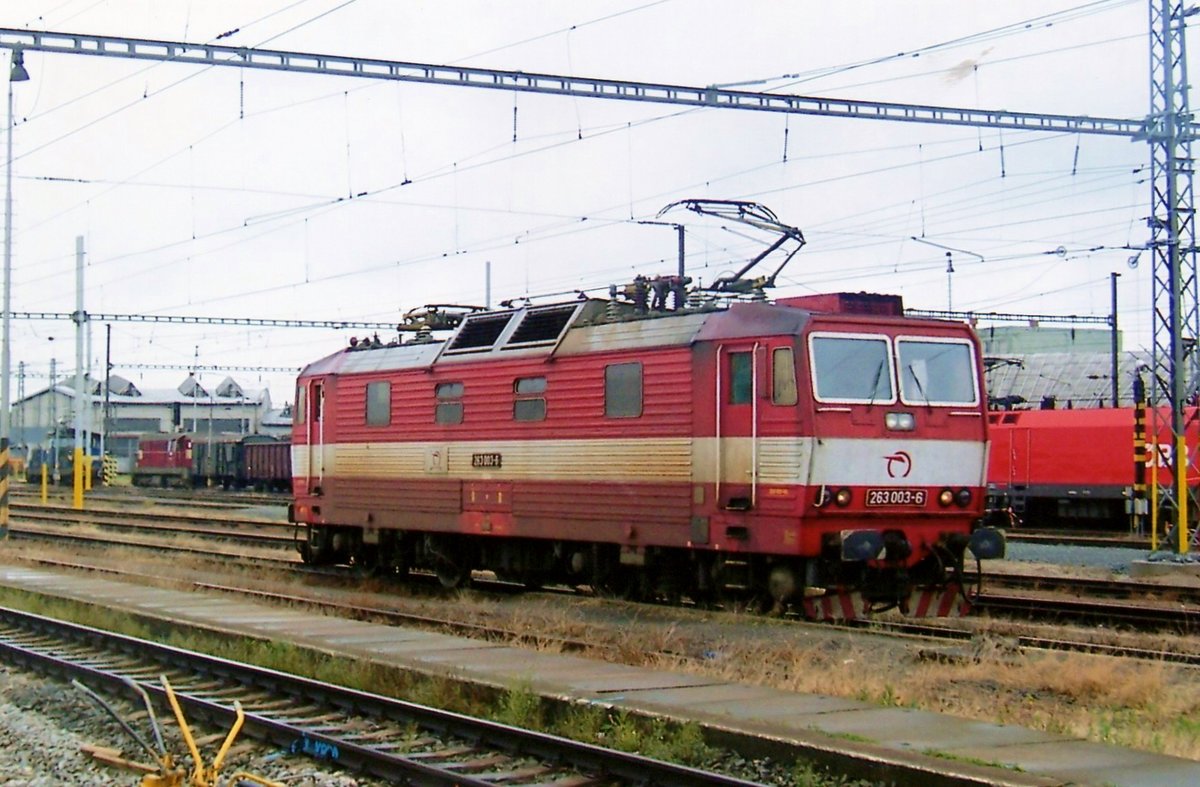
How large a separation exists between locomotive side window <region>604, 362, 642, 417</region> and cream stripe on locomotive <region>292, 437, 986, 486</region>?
36cm

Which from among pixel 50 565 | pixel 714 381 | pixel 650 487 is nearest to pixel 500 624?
pixel 650 487

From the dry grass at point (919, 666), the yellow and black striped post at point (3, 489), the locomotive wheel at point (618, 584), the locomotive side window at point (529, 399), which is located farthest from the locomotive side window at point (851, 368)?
the yellow and black striped post at point (3, 489)

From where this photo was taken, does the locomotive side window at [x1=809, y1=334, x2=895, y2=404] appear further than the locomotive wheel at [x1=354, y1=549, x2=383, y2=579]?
No

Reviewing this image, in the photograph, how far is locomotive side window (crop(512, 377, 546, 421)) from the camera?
17.9m

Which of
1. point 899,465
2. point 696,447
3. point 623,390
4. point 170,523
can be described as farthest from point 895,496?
point 170,523

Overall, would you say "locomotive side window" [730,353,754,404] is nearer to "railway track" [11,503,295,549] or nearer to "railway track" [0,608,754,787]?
"railway track" [0,608,754,787]

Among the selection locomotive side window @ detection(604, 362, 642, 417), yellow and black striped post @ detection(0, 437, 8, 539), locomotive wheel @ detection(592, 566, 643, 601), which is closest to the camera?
locomotive side window @ detection(604, 362, 642, 417)

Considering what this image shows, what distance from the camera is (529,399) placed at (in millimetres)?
18141

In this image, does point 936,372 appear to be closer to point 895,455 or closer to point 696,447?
point 895,455

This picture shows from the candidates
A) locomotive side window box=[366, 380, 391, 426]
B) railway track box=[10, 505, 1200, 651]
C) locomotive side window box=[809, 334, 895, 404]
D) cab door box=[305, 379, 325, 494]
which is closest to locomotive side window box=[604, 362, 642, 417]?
locomotive side window box=[809, 334, 895, 404]

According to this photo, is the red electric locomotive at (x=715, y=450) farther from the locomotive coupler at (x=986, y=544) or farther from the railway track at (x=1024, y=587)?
the railway track at (x=1024, y=587)

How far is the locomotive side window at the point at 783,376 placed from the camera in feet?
48.3

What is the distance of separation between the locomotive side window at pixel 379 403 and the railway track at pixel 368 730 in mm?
7441

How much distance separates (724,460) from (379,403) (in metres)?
7.26
